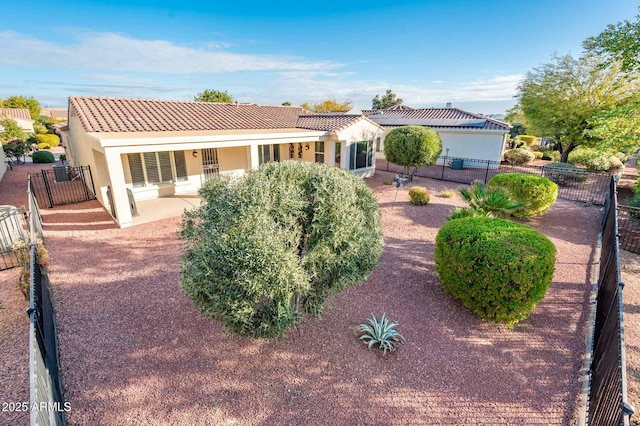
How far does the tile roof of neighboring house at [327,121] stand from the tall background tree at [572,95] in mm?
14382

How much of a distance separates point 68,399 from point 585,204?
61.4 ft

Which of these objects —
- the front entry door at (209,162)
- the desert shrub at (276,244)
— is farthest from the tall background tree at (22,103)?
the desert shrub at (276,244)

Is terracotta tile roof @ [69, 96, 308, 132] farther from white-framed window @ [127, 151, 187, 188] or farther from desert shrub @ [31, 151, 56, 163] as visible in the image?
desert shrub @ [31, 151, 56, 163]

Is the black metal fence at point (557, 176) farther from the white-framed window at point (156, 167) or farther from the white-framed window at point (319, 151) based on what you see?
the white-framed window at point (156, 167)

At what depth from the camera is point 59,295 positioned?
6.68 m

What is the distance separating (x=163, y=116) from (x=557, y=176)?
21760mm

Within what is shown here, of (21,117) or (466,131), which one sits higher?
(21,117)

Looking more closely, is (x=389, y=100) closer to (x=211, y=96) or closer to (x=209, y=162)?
(x=211, y=96)

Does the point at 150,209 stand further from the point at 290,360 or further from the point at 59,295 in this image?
the point at 290,360

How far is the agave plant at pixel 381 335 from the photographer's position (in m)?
5.27

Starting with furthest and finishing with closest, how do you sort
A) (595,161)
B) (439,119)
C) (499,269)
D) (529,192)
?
1. (439,119)
2. (595,161)
3. (529,192)
4. (499,269)

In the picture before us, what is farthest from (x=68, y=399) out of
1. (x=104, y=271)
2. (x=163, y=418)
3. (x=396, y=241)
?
(x=396, y=241)

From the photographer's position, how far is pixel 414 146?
16172 mm

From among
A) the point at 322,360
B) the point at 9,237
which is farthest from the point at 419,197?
the point at 9,237
